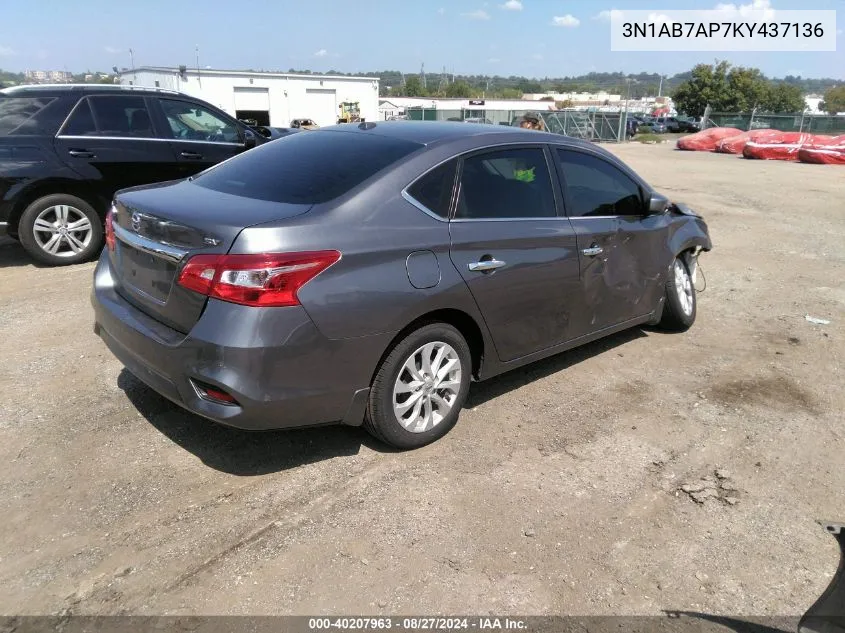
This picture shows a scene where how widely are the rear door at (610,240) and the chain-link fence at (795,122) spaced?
38.0 m

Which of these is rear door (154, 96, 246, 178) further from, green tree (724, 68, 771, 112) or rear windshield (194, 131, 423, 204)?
green tree (724, 68, 771, 112)

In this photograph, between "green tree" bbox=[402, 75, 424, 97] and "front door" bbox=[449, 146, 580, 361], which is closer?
"front door" bbox=[449, 146, 580, 361]

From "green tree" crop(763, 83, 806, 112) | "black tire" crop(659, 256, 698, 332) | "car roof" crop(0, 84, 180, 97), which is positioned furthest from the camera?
"green tree" crop(763, 83, 806, 112)

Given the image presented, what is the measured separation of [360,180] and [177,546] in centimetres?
190

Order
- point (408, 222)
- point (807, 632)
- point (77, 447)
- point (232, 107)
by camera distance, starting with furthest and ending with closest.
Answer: point (232, 107), point (77, 447), point (408, 222), point (807, 632)

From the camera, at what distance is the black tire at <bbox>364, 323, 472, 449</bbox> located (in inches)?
131

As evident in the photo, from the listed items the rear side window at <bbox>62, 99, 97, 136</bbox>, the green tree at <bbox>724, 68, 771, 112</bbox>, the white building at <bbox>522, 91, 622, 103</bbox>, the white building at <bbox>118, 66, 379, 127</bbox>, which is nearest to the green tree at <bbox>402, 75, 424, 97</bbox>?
the white building at <bbox>522, 91, 622, 103</bbox>

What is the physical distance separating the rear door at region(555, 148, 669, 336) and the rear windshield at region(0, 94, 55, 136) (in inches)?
218

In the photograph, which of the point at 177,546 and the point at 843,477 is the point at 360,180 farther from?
the point at 843,477

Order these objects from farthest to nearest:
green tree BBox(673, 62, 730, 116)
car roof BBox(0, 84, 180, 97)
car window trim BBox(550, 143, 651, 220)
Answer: green tree BBox(673, 62, 730, 116) → car roof BBox(0, 84, 180, 97) → car window trim BBox(550, 143, 651, 220)

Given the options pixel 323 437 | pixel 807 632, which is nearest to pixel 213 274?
pixel 323 437

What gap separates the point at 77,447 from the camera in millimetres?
3572

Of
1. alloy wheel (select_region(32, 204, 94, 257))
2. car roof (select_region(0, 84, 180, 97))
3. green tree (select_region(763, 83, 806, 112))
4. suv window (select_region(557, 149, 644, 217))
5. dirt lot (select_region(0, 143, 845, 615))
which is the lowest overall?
dirt lot (select_region(0, 143, 845, 615))

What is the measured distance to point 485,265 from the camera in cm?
362
